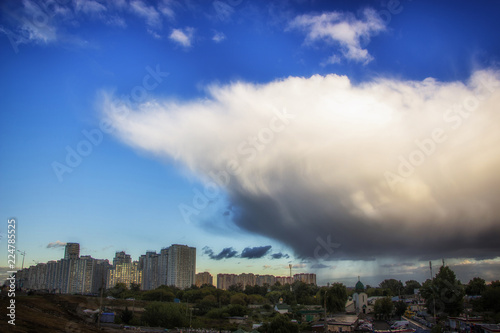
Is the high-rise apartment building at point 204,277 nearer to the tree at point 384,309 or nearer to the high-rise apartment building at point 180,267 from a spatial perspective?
the high-rise apartment building at point 180,267

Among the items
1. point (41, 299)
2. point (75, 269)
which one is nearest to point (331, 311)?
point (41, 299)

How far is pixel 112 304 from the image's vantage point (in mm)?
75812

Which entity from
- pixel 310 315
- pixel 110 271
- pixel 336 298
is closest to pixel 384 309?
pixel 336 298

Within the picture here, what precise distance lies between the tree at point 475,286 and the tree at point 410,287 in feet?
160

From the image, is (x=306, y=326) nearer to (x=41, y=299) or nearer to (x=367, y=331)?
(x=367, y=331)

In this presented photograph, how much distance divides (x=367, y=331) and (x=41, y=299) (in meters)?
49.3

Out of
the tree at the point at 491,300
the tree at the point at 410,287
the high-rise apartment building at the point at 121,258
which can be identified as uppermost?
Result: the high-rise apartment building at the point at 121,258

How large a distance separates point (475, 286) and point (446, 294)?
4248 cm

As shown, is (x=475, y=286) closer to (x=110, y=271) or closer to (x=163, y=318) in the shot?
(x=163, y=318)

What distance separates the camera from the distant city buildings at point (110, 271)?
5497 inches

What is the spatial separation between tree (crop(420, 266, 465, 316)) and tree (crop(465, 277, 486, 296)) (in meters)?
34.5

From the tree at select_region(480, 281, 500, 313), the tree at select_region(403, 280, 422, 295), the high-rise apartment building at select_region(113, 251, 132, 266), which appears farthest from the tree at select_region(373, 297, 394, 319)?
the high-rise apartment building at select_region(113, 251, 132, 266)

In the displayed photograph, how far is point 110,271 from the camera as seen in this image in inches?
6457

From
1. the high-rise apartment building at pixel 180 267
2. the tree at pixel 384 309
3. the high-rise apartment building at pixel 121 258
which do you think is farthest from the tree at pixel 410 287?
the high-rise apartment building at pixel 121 258
